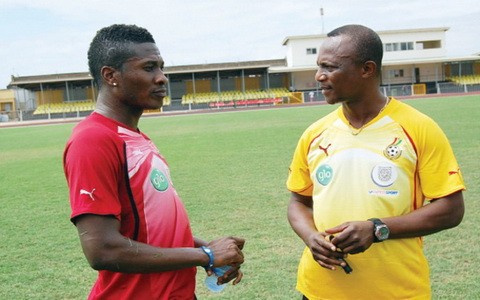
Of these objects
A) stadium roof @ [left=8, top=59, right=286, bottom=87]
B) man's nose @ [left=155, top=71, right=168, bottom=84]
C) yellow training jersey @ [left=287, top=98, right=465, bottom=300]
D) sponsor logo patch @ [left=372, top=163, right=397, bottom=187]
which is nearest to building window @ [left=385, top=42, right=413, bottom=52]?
stadium roof @ [left=8, top=59, right=286, bottom=87]

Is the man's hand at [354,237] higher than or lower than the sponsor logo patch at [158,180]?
lower

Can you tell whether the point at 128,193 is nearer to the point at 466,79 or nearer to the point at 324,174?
the point at 324,174

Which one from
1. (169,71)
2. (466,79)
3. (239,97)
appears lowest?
(239,97)

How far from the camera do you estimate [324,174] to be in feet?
8.77

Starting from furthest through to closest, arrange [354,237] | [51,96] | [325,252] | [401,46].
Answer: [51,96], [401,46], [325,252], [354,237]

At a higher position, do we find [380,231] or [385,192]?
[385,192]

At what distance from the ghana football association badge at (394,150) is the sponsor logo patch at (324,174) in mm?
273

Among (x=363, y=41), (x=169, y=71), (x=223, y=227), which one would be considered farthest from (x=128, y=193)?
(x=169, y=71)

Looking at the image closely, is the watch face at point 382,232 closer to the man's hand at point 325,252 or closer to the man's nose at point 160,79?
the man's hand at point 325,252

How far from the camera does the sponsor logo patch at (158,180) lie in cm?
225

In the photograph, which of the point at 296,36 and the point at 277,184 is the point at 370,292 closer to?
the point at 277,184

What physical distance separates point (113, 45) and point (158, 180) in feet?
1.90

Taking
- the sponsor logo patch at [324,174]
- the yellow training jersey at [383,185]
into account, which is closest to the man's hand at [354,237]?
the yellow training jersey at [383,185]

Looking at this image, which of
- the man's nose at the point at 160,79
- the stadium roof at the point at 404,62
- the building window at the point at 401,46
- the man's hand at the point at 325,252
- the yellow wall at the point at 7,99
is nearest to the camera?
the man's nose at the point at 160,79
